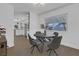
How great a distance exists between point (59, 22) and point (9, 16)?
1140 mm

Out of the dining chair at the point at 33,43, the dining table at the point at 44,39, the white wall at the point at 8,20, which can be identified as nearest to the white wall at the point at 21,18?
the white wall at the point at 8,20

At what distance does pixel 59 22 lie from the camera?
9.61 ft

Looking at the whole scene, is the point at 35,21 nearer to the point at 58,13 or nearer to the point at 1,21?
the point at 58,13

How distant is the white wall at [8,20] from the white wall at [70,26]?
0.69 metres

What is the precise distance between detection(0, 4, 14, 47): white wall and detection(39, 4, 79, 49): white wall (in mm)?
690

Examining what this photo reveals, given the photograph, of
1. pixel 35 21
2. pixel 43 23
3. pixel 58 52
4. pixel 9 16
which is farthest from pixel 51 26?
pixel 9 16

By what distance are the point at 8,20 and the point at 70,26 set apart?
1.48 meters

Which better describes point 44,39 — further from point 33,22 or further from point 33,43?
point 33,22

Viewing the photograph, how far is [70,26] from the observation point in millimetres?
3117

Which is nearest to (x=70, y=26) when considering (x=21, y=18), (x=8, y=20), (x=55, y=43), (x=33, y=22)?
(x=55, y=43)

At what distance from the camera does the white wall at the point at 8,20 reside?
2.64m

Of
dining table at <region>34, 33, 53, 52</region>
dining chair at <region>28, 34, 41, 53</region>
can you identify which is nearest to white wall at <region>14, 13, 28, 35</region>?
dining chair at <region>28, 34, 41, 53</region>

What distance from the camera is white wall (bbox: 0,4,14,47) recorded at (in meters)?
2.64

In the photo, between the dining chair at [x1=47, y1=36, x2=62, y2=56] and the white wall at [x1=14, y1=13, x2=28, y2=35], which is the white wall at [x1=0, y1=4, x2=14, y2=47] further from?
the dining chair at [x1=47, y1=36, x2=62, y2=56]
